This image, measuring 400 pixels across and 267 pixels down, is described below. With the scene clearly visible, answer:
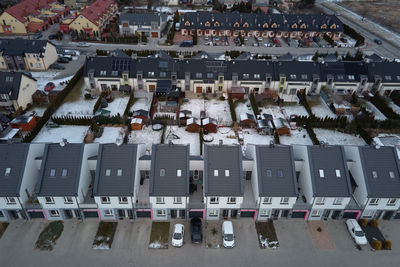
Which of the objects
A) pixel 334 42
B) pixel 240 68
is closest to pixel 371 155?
pixel 240 68

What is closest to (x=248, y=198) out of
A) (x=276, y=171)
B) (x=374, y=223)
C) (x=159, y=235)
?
(x=276, y=171)

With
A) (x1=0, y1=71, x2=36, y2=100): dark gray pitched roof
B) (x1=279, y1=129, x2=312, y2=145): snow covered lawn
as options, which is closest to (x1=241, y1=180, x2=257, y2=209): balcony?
(x1=279, y1=129, x2=312, y2=145): snow covered lawn

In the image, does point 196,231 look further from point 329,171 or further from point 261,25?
point 261,25

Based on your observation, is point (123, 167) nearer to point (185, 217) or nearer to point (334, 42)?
point (185, 217)

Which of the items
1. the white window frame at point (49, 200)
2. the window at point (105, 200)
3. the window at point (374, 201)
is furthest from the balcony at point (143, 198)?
the window at point (374, 201)

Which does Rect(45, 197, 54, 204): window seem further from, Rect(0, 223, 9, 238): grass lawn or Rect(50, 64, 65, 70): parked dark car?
Rect(50, 64, 65, 70): parked dark car

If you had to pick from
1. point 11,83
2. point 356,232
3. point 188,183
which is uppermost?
point 188,183
